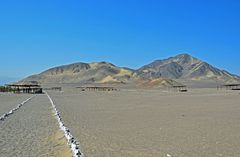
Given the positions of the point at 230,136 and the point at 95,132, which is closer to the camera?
the point at 230,136

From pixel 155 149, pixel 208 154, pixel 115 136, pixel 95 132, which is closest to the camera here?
pixel 208 154

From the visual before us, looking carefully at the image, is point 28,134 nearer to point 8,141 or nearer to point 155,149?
point 8,141

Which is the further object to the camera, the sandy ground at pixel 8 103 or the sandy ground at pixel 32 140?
the sandy ground at pixel 8 103

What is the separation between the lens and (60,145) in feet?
41.3

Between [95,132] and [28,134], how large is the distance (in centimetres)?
232

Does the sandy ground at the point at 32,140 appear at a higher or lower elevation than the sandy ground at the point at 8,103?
lower

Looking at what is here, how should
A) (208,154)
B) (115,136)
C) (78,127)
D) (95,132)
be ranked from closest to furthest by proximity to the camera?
(208,154) < (115,136) < (95,132) < (78,127)

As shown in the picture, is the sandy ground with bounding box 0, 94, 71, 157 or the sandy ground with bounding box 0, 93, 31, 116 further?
the sandy ground with bounding box 0, 93, 31, 116

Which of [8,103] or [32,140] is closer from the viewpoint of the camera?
[32,140]

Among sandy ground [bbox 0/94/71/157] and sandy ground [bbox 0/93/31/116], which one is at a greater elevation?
sandy ground [bbox 0/93/31/116]

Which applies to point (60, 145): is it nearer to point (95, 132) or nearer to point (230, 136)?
point (95, 132)

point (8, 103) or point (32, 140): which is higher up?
point (8, 103)

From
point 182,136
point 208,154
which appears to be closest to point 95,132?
point 182,136

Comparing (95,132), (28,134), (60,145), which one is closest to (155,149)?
(60,145)
